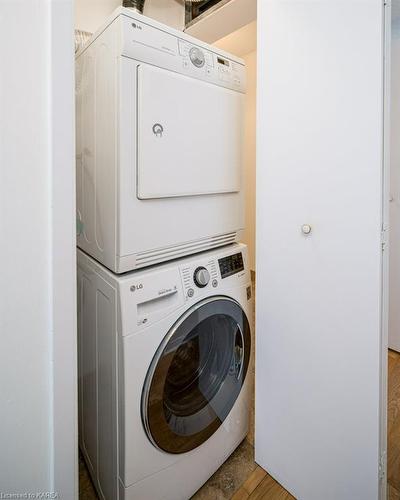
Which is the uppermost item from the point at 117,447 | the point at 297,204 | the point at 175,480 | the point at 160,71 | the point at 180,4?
the point at 180,4

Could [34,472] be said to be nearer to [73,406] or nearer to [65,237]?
[73,406]

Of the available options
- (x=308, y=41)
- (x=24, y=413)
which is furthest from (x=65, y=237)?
(x=308, y=41)

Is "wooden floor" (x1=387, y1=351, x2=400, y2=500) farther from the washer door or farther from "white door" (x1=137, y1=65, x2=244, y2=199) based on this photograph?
"white door" (x1=137, y1=65, x2=244, y2=199)

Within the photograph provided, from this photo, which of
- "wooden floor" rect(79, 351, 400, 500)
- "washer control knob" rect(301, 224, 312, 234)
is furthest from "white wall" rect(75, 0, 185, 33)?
"wooden floor" rect(79, 351, 400, 500)

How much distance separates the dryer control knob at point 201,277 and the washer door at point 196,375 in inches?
3.0

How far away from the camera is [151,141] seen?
3.67 feet

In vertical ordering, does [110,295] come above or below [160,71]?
below

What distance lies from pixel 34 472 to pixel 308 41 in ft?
5.09

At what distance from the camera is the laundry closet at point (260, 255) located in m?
1.09

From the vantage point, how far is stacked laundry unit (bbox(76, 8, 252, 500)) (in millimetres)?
1093

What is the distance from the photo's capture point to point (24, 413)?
0.74 m

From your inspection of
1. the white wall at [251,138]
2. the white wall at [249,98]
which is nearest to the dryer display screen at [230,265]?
the white wall at [249,98]

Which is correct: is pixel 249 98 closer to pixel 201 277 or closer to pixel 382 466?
pixel 201 277

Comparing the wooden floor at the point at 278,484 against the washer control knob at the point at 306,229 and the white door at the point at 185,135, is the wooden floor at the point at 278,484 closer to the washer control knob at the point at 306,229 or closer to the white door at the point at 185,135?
the washer control knob at the point at 306,229
